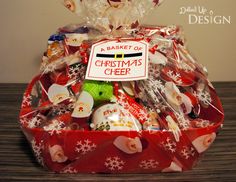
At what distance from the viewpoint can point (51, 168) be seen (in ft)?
2.31

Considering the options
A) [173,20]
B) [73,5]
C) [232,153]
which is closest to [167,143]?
[232,153]

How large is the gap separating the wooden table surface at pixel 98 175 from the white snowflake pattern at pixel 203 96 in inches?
4.2

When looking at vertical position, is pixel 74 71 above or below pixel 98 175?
above

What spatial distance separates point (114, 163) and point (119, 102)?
0.11 meters

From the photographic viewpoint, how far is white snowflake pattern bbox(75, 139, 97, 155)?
65cm

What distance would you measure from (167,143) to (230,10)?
2.05 feet

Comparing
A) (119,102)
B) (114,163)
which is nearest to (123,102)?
(119,102)

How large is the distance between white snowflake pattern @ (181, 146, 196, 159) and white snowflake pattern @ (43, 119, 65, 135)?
219 millimetres

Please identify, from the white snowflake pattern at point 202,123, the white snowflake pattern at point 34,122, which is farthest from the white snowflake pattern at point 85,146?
the white snowflake pattern at point 202,123

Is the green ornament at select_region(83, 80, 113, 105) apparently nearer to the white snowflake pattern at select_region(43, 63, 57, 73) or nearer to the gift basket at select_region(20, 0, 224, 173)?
the gift basket at select_region(20, 0, 224, 173)

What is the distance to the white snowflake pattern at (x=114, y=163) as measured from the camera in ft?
2.20

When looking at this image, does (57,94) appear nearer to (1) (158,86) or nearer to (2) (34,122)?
(2) (34,122)

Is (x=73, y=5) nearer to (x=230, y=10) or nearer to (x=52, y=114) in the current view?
(x=52, y=114)

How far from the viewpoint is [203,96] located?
775 millimetres
